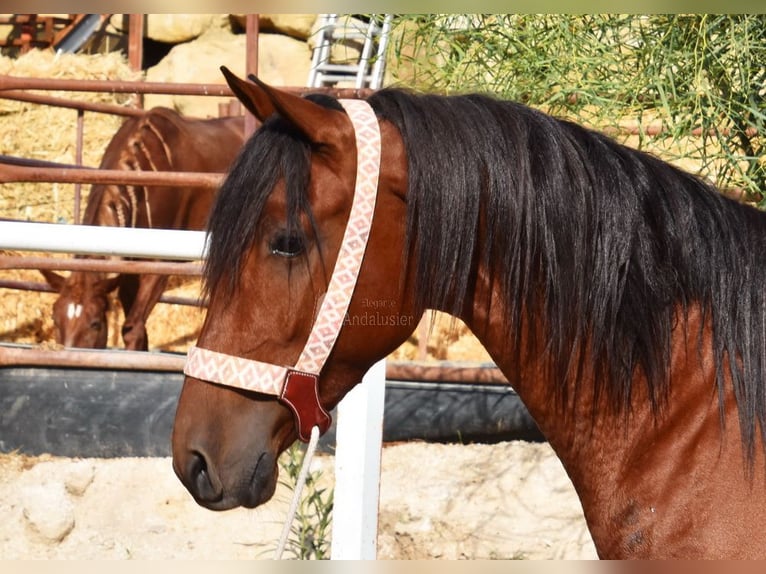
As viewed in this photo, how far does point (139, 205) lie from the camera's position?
272 inches

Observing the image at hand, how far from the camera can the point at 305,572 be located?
1.83m

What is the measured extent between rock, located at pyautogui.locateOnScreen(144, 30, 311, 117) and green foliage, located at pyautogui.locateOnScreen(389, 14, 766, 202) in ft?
26.9

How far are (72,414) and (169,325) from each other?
4.02m

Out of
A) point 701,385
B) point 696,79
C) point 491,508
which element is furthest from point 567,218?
point 491,508

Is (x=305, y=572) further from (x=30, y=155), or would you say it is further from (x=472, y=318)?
(x=30, y=155)

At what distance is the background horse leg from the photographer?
671cm

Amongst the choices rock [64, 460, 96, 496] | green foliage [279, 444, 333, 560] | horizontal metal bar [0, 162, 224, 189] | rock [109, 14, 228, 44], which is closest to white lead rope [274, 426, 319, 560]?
green foliage [279, 444, 333, 560]

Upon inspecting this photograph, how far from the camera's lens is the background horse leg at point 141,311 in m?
6.71

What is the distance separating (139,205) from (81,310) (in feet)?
3.02

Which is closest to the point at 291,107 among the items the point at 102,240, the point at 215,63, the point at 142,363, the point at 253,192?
the point at 253,192

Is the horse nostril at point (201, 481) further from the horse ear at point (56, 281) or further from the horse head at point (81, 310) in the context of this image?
the horse ear at point (56, 281)

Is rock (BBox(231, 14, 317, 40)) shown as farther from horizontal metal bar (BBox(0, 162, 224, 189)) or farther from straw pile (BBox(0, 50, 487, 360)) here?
horizontal metal bar (BBox(0, 162, 224, 189))

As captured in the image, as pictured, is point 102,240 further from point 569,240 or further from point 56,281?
point 56,281

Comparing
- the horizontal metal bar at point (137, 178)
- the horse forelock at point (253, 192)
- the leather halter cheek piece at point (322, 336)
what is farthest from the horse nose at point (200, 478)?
the horizontal metal bar at point (137, 178)
